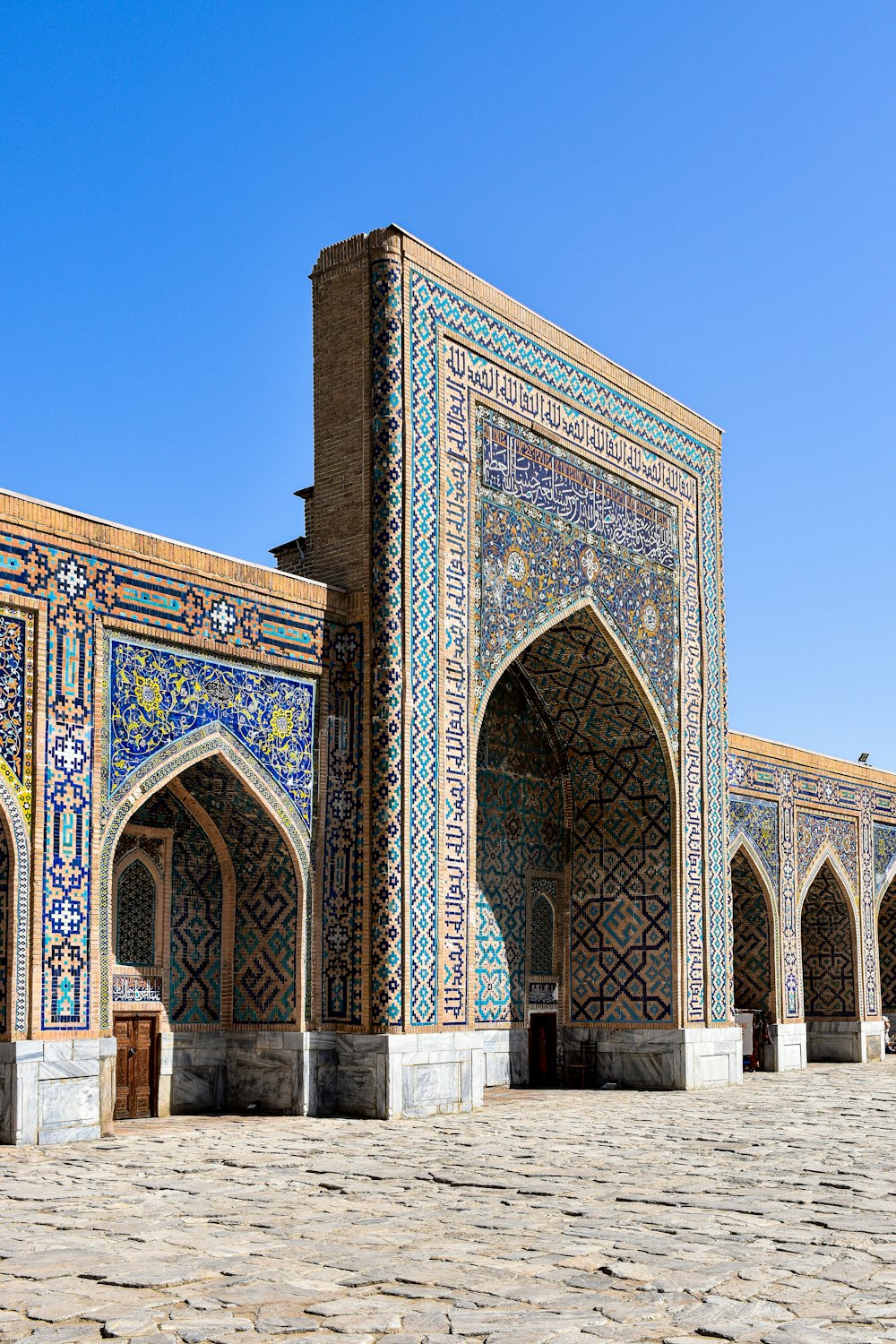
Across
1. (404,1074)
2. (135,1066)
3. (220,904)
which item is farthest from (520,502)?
(135,1066)

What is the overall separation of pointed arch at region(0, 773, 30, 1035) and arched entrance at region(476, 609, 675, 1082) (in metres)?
5.23

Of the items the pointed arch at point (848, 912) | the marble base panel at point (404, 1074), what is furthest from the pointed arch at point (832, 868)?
the marble base panel at point (404, 1074)

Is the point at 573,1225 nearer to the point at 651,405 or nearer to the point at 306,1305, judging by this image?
the point at 306,1305

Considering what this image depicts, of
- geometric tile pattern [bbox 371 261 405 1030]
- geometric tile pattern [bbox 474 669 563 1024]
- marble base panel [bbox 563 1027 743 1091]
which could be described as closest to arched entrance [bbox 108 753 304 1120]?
geometric tile pattern [bbox 371 261 405 1030]

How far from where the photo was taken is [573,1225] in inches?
205

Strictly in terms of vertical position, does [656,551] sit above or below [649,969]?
above

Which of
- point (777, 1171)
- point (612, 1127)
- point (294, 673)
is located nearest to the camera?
A: point (777, 1171)

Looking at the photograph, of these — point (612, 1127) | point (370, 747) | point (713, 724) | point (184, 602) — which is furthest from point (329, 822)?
point (713, 724)

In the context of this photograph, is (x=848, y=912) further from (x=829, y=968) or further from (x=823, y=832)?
(x=823, y=832)

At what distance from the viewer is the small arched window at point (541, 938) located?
1322 cm

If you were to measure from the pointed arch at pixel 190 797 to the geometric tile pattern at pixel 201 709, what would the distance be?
0.18ft

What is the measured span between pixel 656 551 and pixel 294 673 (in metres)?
4.57

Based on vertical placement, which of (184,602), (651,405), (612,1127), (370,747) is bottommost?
(612,1127)

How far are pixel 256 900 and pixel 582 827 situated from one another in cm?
425
